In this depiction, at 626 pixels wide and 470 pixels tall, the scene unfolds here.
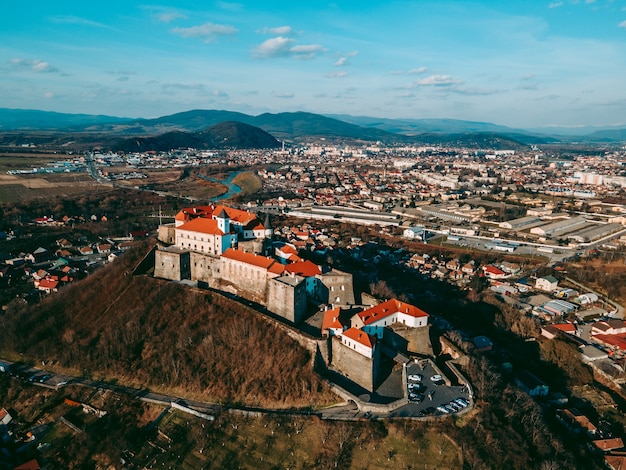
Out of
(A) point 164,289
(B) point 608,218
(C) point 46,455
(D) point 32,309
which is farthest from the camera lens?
(B) point 608,218

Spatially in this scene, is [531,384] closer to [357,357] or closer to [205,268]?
[357,357]

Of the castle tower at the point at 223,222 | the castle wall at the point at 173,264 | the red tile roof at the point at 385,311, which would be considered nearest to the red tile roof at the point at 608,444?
the red tile roof at the point at 385,311

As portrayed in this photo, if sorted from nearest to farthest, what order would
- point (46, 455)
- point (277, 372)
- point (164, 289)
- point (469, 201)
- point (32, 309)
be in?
point (46, 455), point (277, 372), point (164, 289), point (32, 309), point (469, 201)

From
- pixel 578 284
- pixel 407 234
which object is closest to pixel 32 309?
pixel 407 234

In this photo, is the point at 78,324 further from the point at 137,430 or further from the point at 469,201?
the point at 469,201

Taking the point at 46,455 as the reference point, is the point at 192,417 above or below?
above

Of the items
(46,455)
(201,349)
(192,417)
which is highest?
(201,349)

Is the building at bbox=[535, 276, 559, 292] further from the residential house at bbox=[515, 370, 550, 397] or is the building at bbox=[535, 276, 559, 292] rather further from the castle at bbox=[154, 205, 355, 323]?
the castle at bbox=[154, 205, 355, 323]

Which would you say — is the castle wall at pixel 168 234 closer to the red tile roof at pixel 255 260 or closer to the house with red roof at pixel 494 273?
the red tile roof at pixel 255 260
